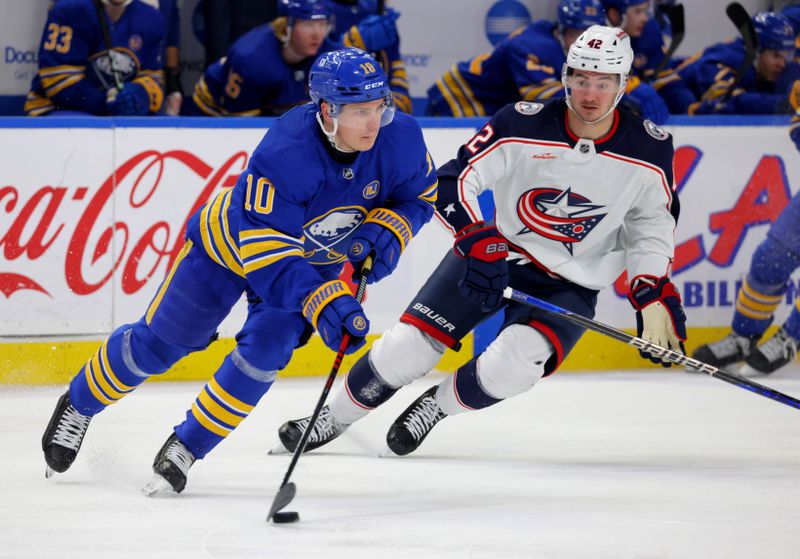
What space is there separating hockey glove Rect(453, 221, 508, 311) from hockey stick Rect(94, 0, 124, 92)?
2.29m

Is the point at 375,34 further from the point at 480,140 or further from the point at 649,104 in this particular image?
the point at 480,140

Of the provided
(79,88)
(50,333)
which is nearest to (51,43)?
(79,88)

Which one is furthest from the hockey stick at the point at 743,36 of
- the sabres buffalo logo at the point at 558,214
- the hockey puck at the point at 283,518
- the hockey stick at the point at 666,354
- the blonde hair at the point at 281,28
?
the hockey puck at the point at 283,518

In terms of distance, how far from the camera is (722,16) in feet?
22.7

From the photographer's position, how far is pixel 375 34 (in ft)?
18.1

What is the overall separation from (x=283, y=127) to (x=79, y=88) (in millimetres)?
2292

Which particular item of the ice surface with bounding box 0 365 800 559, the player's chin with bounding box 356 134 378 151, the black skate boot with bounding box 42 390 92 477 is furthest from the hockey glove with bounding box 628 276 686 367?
the black skate boot with bounding box 42 390 92 477

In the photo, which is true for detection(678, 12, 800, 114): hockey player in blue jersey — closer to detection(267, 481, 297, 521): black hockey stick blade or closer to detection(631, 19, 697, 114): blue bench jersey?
detection(631, 19, 697, 114): blue bench jersey

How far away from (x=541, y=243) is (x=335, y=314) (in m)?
1.03

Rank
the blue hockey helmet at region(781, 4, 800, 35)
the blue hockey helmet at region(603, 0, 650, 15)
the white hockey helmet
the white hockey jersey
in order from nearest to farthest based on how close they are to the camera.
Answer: the white hockey helmet < the white hockey jersey < the blue hockey helmet at region(603, 0, 650, 15) < the blue hockey helmet at region(781, 4, 800, 35)

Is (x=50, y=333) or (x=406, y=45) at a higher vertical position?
(x=406, y=45)

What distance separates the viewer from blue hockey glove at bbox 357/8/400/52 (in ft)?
18.1

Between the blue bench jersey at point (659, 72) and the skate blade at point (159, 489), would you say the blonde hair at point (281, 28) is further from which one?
the skate blade at point (159, 489)

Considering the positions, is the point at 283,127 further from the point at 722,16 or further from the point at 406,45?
the point at 722,16
